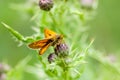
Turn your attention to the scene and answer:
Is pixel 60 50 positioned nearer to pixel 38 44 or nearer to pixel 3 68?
pixel 38 44

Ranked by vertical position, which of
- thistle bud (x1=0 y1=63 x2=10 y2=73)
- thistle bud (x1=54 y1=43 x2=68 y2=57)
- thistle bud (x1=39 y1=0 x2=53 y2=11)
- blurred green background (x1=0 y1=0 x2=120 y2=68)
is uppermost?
blurred green background (x1=0 y1=0 x2=120 y2=68)

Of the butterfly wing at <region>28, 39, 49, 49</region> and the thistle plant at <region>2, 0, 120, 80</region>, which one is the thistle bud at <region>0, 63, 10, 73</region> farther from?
the butterfly wing at <region>28, 39, 49, 49</region>

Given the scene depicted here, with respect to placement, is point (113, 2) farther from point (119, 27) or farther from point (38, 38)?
point (38, 38)

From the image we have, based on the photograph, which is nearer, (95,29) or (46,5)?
(46,5)

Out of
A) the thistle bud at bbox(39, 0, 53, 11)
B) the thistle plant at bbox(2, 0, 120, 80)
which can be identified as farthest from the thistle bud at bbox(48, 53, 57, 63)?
the thistle bud at bbox(39, 0, 53, 11)

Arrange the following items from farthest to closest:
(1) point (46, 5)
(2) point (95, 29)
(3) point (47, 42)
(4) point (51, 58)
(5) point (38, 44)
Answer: (2) point (95, 29)
(1) point (46, 5)
(4) point (51, 58)
(3) point (47, 42)
(5) point (38, 44)

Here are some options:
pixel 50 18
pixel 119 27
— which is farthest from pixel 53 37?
pixel 119 27

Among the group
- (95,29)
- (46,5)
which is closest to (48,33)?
(46,5)
